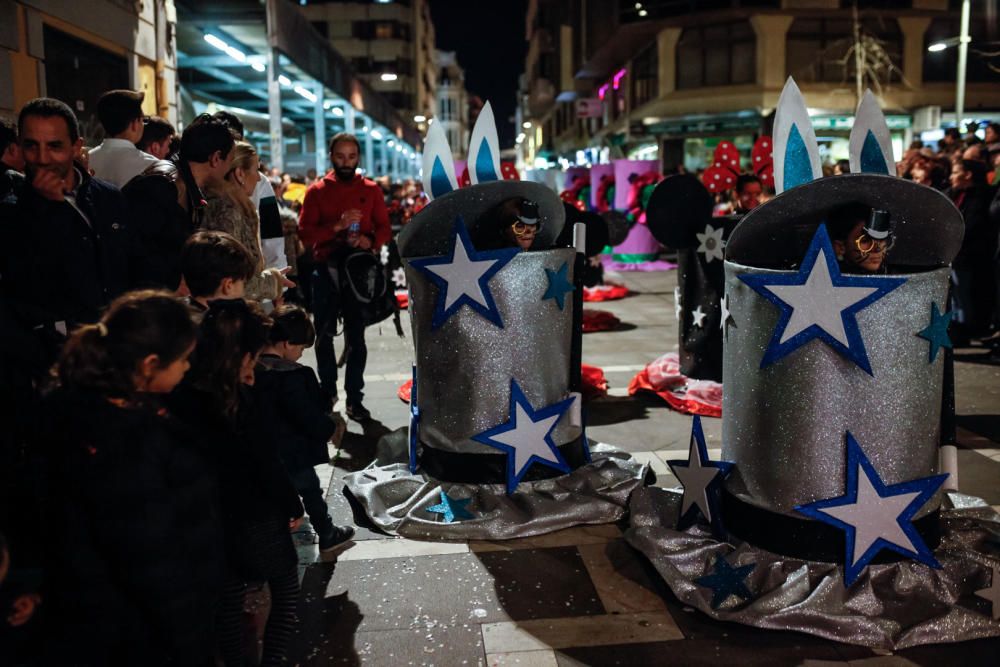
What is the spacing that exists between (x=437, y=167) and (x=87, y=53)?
5959 millimetres

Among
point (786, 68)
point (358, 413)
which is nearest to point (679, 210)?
point (358, 413)

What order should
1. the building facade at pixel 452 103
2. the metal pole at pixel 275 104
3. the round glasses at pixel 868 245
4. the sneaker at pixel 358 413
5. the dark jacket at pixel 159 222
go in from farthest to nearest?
the building facade at pixel 452 103 → the metal pole at pixel 275 104 → the sneaker at pixel 358 413 → the dark jacket at pixel 159 222 → the round glasses at pixel 868 245

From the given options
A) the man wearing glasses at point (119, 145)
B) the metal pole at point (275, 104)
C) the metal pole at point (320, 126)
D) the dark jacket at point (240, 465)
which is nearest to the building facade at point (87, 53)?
the metal pole at point (275, 104)

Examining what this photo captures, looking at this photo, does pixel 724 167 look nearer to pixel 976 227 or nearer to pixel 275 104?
pixel 976 227

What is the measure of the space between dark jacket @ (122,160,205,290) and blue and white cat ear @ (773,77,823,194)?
2655mm

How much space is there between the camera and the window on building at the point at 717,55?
1228 inches

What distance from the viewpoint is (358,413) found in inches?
227

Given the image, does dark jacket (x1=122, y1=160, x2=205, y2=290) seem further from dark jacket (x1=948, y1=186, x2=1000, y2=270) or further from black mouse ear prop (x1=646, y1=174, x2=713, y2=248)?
dark jacket (x1=948, y1=186, x2=1000, y2=270)

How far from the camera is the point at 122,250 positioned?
3.58 m

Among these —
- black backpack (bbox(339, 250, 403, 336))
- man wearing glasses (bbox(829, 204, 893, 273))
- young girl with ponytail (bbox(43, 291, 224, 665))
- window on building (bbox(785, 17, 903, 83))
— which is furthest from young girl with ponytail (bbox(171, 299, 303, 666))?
window on building (bbox(785, 17, 903, 83))

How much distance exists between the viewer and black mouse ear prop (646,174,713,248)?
18.5ft

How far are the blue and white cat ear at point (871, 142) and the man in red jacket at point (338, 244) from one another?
319 centimetres

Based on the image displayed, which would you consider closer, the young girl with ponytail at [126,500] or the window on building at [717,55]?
the young girl with ponytail at [126,500]

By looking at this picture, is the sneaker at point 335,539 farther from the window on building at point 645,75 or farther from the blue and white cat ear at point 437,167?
the window on building at point 645,75
